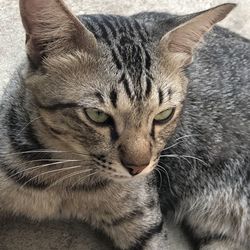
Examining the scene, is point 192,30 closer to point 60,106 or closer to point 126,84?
point 126,84

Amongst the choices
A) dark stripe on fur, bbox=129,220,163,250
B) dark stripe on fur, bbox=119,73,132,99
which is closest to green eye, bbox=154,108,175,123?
dark stripe on fur, bbox=119,73,132,99

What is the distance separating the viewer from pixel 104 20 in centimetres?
158

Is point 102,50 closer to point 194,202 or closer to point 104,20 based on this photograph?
point 104,20

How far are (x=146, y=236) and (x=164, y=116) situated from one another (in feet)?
1.61

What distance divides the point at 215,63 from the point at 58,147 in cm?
65

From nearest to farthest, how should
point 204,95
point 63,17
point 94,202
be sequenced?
point 63,17 < point 94,202 < point 204,95

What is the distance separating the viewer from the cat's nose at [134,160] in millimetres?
1474

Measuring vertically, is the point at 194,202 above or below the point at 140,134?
below

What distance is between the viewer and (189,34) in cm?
154

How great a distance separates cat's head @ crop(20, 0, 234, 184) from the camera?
144 centimetres

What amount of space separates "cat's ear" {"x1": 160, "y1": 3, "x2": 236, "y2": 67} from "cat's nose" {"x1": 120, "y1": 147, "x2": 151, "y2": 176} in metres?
0.26

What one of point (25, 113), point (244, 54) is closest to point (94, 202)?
point (25, 113)

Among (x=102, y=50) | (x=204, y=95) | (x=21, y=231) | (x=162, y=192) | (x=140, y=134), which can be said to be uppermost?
(x=102, y=50)

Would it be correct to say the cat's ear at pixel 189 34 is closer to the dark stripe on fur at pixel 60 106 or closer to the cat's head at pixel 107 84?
the cat's head at pixel 107 84
